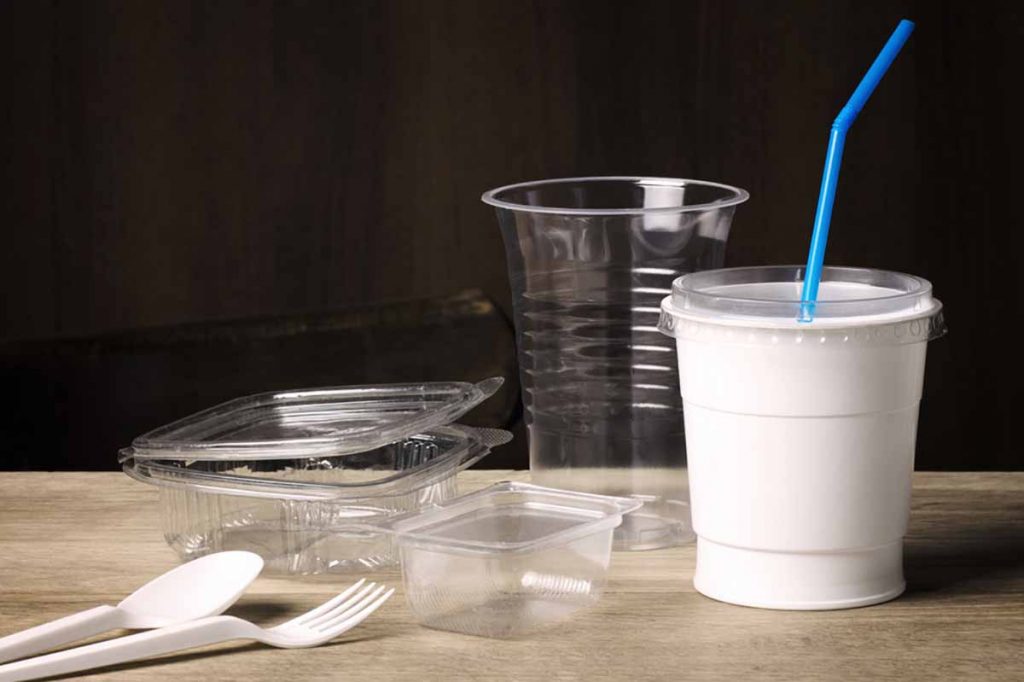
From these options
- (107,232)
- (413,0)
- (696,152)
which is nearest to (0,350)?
(107,232)

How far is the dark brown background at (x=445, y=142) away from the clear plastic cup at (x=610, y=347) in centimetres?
161

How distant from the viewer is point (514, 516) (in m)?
0.83

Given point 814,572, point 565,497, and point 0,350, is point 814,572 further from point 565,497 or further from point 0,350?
point 0,350

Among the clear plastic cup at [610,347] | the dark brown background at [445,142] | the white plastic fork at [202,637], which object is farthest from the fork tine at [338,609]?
the dark brown background at [445,142]

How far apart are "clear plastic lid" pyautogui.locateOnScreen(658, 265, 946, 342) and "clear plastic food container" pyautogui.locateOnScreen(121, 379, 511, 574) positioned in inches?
6.9

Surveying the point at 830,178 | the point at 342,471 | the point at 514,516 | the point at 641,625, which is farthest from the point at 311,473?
the point at 830,178

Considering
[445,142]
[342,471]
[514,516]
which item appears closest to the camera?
[514,516]

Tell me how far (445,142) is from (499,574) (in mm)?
1822

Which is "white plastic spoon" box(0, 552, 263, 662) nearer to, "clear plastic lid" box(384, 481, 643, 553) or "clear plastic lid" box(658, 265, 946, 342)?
"clear plastic lid" box(384, 481, 643, 553)

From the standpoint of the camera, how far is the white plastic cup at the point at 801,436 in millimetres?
735

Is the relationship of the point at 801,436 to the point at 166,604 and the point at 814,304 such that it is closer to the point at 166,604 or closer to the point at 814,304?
the point at 814,304

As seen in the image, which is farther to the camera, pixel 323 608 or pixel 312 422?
Result: pixel 312 422

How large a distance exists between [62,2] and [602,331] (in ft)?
6.12

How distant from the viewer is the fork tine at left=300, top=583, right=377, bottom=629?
74 centimetres
